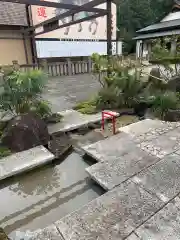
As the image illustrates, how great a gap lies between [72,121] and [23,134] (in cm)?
144

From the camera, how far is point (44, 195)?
2.81m

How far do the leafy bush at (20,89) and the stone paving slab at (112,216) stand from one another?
267cm

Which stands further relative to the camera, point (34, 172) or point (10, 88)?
point (10, 88)

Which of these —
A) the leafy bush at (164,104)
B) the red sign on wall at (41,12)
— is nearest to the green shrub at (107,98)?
the leafy bush at (164,104)

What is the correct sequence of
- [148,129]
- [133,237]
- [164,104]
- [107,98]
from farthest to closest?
[107,98]
[164,104]
[148,129]
[133,237]

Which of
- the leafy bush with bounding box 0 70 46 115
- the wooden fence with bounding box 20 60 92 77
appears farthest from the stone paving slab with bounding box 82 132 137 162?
the wooden fence with bounding box 20 60 92 77

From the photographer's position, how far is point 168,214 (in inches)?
84.7

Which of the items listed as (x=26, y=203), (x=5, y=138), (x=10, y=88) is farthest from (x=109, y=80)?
(x=26, y=203)

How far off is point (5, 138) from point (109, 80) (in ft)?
11.1

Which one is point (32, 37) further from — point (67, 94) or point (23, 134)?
point (23, 134)

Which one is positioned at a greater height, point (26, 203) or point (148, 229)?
point (148, 229)

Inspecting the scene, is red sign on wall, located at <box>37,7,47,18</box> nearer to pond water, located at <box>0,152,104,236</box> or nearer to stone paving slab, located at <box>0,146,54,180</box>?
stone paving slab, located at <box>0,146,54,180</box>

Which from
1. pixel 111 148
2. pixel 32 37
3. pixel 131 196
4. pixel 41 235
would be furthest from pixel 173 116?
pixel 32 37

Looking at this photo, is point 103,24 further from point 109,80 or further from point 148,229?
point 148,229
